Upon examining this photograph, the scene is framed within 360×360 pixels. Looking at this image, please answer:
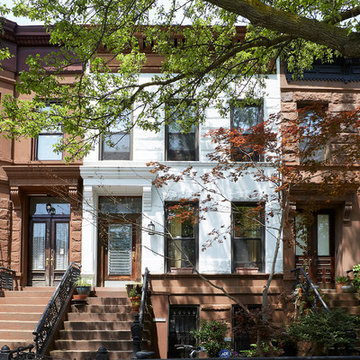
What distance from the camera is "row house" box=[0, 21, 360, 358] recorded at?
1563 cm

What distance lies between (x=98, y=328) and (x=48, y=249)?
377 cm

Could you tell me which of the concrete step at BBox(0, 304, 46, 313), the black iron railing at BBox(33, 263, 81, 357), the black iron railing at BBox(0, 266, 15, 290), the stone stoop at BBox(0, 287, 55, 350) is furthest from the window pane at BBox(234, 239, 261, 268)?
the black iron railing at BBox(0, 266, 15, 290)

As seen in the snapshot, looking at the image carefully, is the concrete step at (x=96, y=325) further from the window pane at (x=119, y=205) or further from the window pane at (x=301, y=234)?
the window pane at (x=301, y=234)

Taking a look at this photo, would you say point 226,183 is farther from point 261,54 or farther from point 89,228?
point 261,54

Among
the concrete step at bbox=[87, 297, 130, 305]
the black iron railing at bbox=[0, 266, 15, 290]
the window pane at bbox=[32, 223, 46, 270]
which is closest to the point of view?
the concrete step at bbox=[87, 297, 130, 305]

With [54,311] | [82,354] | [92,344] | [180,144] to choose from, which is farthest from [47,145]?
[82,354]

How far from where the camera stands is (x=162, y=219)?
15867 millimetres

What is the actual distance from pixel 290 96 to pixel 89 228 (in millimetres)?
6987

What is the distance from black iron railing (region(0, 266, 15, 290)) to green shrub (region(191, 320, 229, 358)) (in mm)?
5623

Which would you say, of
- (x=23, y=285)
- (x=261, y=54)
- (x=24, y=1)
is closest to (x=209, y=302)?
(x=23, y=285)

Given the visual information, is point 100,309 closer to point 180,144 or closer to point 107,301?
point 107,301

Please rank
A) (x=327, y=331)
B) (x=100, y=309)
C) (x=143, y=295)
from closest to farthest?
(x=327, y=331) < (x=143, y=295) < (x=100, y=309)

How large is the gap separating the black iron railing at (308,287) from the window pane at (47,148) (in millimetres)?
7509

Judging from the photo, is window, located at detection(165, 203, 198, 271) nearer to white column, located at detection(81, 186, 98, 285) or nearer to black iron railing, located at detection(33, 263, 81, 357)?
white column, located at detection(81, 186, 98, 285)
